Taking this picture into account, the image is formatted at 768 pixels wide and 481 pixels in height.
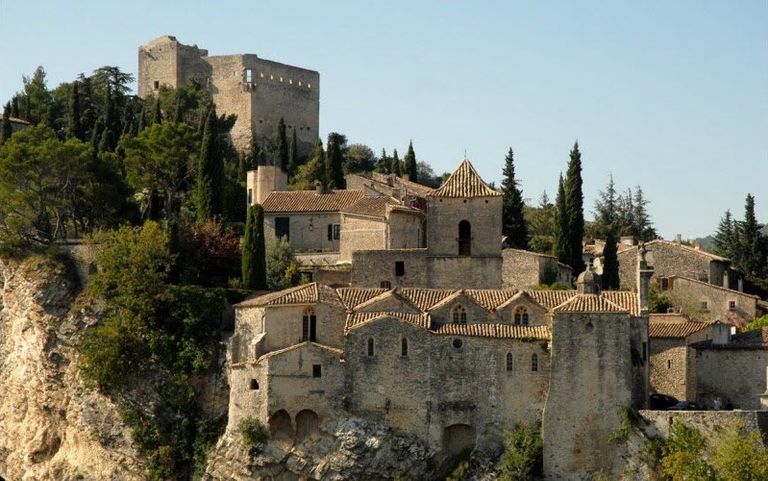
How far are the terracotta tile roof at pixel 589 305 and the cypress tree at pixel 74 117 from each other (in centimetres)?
3210

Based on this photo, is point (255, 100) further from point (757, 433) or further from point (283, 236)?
point (757, 433)

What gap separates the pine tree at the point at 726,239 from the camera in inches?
2783

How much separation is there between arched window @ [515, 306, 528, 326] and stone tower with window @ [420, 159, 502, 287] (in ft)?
20.1

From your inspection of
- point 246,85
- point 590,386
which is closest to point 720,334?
point 590,386

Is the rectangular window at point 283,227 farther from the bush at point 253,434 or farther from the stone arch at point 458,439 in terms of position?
the stone arch at point 458,439

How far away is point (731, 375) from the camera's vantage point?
170 ft

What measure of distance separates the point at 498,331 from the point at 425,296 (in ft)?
11.2

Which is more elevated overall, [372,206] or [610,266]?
[372,206]

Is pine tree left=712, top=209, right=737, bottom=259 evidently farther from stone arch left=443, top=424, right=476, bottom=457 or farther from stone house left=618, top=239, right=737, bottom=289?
stone arch left=443, top=424, right=476, bottom=457

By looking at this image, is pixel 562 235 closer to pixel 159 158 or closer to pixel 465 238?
pixel 465 238

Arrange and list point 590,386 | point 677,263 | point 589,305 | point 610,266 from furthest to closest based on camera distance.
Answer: point 677,263 → point 610,266 → point 589,305 → point 590,386

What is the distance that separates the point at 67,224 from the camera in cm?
6141

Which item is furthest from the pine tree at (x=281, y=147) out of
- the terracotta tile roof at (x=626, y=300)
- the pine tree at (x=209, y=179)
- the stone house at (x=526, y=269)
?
the terracotta tile roof at (x=626, y=300)

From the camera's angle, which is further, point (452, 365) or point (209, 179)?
point (209, 179)
